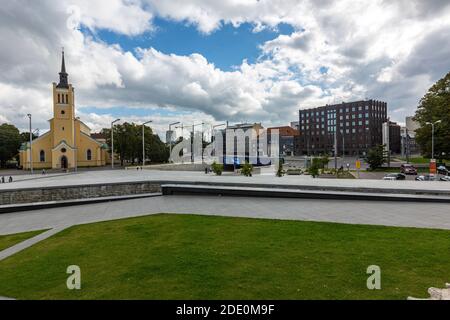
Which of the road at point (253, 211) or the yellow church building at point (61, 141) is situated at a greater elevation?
the yellow church building at point (61, 141)

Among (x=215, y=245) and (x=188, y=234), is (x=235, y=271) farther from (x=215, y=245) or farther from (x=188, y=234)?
(x=188, y=234)

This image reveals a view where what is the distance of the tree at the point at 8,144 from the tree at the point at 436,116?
7751 cm

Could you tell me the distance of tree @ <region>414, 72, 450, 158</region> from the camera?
1537 inches

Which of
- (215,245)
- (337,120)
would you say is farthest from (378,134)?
(215,245)

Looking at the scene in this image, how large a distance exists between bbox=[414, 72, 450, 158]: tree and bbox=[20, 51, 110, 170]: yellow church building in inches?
2333

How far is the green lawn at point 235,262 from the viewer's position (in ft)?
13.3

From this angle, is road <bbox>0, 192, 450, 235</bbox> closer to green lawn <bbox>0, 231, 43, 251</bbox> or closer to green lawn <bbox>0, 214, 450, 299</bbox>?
green lawn <bbox>0, 231, 43, 251</bbox>

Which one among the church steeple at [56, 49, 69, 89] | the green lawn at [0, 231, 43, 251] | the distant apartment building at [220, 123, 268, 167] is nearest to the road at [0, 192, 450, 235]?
the green lawn at [0, 231, 43, 251]

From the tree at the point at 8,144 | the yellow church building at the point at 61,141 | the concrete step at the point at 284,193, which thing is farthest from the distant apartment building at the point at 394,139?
the tree at the point at 8,144

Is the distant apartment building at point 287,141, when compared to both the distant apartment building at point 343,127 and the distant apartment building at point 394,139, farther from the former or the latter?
the distant apartment building at point 394,139

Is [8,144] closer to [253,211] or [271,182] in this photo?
[271,182]

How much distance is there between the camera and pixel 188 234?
7.15 metres
